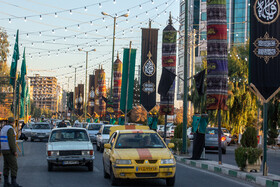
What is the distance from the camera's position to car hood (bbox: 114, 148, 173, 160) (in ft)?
41.3

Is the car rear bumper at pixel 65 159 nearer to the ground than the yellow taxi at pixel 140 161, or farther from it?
nearer to the ground

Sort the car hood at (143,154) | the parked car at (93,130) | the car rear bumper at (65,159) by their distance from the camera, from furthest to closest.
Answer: the parked car at (93,130) < the car rear bumper at (65,159) < the car hood at (143,154)

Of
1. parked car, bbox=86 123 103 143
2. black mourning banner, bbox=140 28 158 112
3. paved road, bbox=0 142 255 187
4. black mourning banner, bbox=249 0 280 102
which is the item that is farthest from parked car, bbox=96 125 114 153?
black mourning banner, bbox=249 0 280 102

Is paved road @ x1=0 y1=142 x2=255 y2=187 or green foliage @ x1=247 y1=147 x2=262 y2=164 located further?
green foliage @ x1=247 y1=147 x2=262 y2=164

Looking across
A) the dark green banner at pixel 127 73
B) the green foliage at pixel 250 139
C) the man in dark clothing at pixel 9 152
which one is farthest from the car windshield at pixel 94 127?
the man in dark clothing at pixel 9 152

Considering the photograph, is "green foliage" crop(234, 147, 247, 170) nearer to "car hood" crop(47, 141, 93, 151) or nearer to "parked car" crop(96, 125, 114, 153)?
"car hood" crop(47, 141, 93, 151)

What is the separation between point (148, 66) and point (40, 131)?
12192mm

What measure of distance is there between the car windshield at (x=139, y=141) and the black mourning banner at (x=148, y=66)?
77.5 feet

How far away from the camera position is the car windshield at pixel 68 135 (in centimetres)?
1858

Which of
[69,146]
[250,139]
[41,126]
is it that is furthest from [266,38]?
[41,126]

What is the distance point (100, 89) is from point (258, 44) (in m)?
55.9

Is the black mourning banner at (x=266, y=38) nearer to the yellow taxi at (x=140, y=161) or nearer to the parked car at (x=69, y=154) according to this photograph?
the yellow taxi at (x=140, y=161)

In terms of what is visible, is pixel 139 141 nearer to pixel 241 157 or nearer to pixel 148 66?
pixel 241 157

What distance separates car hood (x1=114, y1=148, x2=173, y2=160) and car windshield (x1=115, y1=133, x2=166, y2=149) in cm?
37
